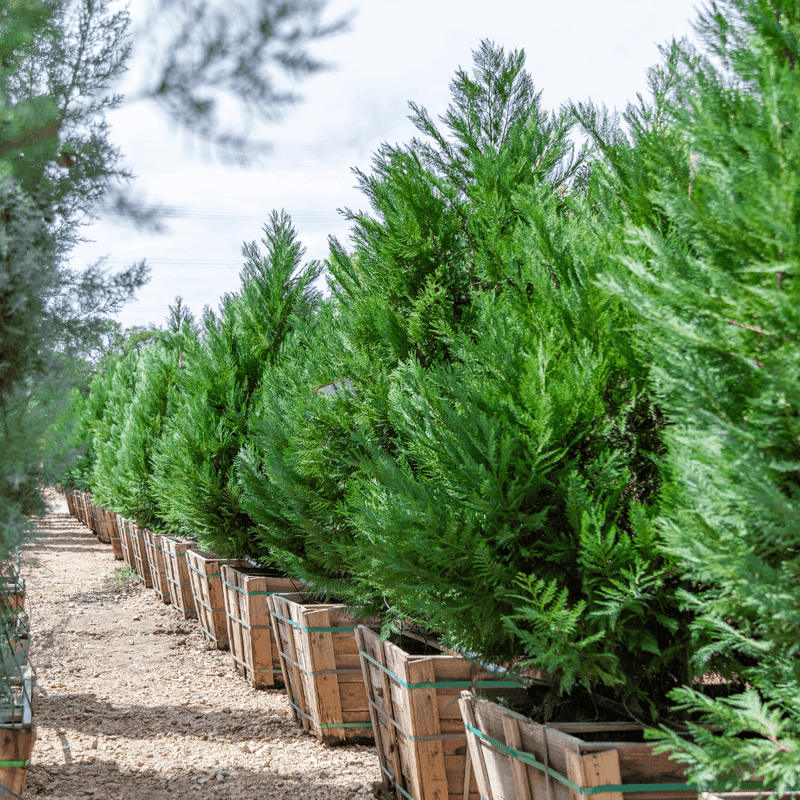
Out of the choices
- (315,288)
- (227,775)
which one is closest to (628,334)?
(227,775)

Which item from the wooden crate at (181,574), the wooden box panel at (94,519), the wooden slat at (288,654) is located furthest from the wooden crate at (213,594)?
the wooden box panel at (94,519)

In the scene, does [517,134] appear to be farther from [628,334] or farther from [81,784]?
[81,784]

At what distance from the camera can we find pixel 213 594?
725 cm

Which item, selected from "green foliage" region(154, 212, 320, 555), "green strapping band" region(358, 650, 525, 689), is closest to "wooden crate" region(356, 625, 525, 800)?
"green strapping band" region(358, 650, 525, 689)

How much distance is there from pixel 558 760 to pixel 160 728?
3.90 metres

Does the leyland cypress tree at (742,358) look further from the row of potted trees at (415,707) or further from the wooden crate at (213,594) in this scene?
the wooden crate at (213,594)

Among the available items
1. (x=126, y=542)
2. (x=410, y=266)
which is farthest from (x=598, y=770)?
(x=126, y=542)

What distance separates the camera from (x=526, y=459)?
251 centimetres

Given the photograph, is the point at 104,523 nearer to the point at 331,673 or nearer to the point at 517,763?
the point at 331,673

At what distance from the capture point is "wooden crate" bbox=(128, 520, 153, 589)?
11234mm

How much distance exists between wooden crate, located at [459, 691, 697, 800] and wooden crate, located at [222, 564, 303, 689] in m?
2.95

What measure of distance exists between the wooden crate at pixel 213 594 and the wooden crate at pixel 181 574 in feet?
3.29

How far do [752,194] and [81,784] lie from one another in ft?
14.9

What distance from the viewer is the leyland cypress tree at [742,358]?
161cm
